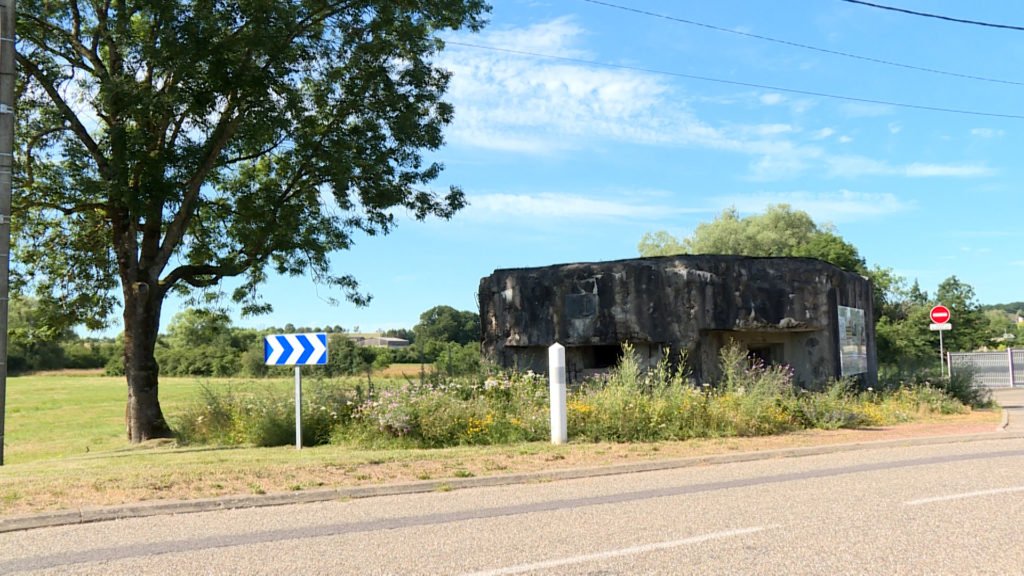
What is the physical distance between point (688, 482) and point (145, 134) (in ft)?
43.4

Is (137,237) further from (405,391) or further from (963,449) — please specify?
(963,449)

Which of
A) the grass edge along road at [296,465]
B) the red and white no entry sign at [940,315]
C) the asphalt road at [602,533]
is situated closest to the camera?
the asphalt road at [602,533]

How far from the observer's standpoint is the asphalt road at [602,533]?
19.7ft

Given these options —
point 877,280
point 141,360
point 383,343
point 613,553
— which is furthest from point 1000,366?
point 383,343

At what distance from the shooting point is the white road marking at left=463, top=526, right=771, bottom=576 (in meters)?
5.82

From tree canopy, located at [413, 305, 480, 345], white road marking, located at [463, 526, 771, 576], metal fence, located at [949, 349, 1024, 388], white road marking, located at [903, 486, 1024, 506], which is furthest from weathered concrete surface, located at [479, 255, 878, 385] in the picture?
tree canopy, located at [413, 305, 480, 345]

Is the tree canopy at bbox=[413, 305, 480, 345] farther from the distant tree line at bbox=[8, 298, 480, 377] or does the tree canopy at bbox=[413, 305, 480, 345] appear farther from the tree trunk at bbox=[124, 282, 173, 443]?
the tree trunk at bbox=[124, 282, 173, 443]

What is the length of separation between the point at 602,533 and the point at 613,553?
2.58 feet

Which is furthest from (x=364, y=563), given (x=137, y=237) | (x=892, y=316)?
(x=892, y=316)

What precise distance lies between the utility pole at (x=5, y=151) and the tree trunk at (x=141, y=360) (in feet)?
17.7

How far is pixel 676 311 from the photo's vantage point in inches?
763

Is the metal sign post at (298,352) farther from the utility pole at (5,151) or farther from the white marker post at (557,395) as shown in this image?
the utility pole at (5,151)

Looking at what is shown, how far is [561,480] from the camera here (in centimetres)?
1059

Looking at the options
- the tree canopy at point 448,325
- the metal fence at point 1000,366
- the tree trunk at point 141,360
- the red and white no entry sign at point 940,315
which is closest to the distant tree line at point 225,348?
the tree canopy at point 448,325
